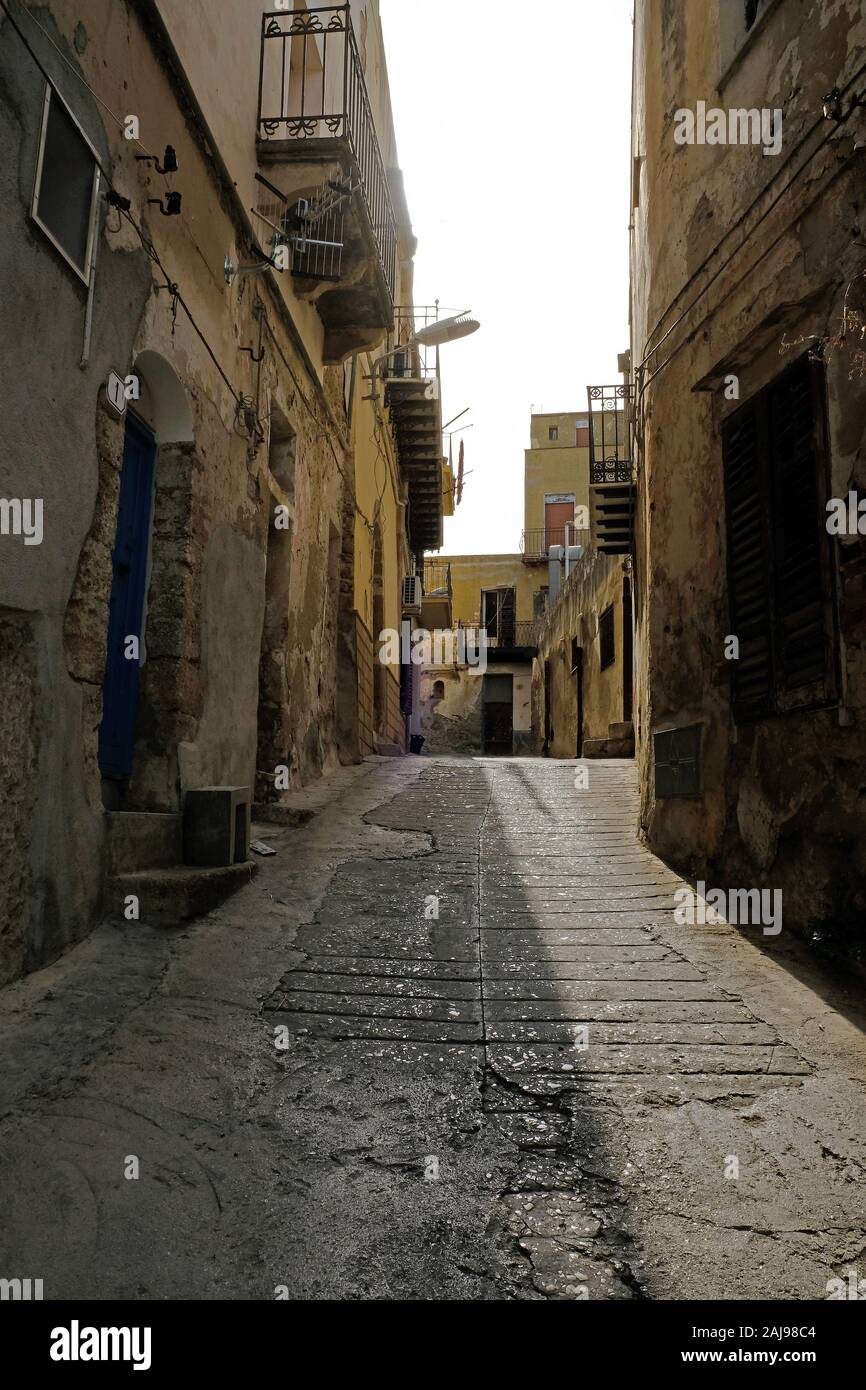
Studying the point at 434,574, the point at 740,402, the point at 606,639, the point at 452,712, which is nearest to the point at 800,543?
the point at 740,402

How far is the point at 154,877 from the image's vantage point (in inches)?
163

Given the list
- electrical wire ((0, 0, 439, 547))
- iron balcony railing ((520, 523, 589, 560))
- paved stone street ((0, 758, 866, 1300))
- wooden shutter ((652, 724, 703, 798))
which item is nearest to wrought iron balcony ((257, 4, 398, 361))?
electrical wire ((0, 0, 439, 547))

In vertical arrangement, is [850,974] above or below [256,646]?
below

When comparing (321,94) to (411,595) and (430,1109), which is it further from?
(411,595)

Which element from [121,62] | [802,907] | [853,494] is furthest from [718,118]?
[802,907]

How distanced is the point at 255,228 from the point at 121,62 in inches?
97.3

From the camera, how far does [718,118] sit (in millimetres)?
5586

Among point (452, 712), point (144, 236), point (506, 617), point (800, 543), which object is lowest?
point (452, 712)

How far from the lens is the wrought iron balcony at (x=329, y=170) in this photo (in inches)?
263

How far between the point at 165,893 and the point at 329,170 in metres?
5.52

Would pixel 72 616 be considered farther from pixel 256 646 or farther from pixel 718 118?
pixel 718 118

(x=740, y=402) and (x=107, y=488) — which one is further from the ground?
(x=740, y=402)

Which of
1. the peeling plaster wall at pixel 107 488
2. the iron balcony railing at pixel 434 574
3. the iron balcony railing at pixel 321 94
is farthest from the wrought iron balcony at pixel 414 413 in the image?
the iron balcony railing at pixel 434 574

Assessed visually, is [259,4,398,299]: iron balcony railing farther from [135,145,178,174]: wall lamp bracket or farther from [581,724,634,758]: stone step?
[581,724,634,758]: stone step
